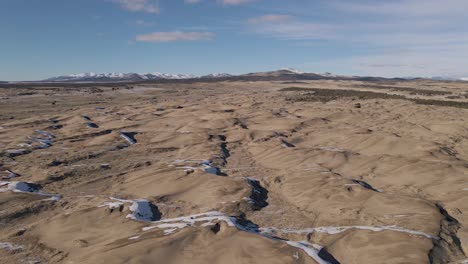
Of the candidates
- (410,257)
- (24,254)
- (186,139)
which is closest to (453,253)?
(410,257)

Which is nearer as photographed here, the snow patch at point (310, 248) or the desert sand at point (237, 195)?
the snow patch at point (310, 248)

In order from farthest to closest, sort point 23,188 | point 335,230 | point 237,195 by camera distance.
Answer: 1. point 23,188
2. point 237,195
3. point 335,230

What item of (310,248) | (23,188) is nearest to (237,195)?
(310,248)

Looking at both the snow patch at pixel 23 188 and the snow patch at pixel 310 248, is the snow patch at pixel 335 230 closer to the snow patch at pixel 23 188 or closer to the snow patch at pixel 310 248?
the snow patch at pixel 310 248

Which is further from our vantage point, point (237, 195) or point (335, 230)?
point (237, 195)

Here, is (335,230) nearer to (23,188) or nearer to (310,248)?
(310,248)

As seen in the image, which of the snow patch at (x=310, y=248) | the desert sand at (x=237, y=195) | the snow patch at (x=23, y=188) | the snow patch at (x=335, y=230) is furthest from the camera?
the snow patch at (x=23, y=188)

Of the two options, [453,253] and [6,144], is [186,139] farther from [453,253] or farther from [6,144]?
[453,253]

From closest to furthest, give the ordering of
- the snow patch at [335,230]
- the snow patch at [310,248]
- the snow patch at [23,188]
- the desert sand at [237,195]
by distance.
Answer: the snow patch at [310,248] < the desert sand at [237,195] < the snow patch at [335,230] < the snow patch at [23,188]

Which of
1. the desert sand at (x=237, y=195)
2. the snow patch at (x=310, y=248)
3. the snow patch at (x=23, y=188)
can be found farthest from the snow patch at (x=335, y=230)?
the snow patch at (x=23, y=188)
